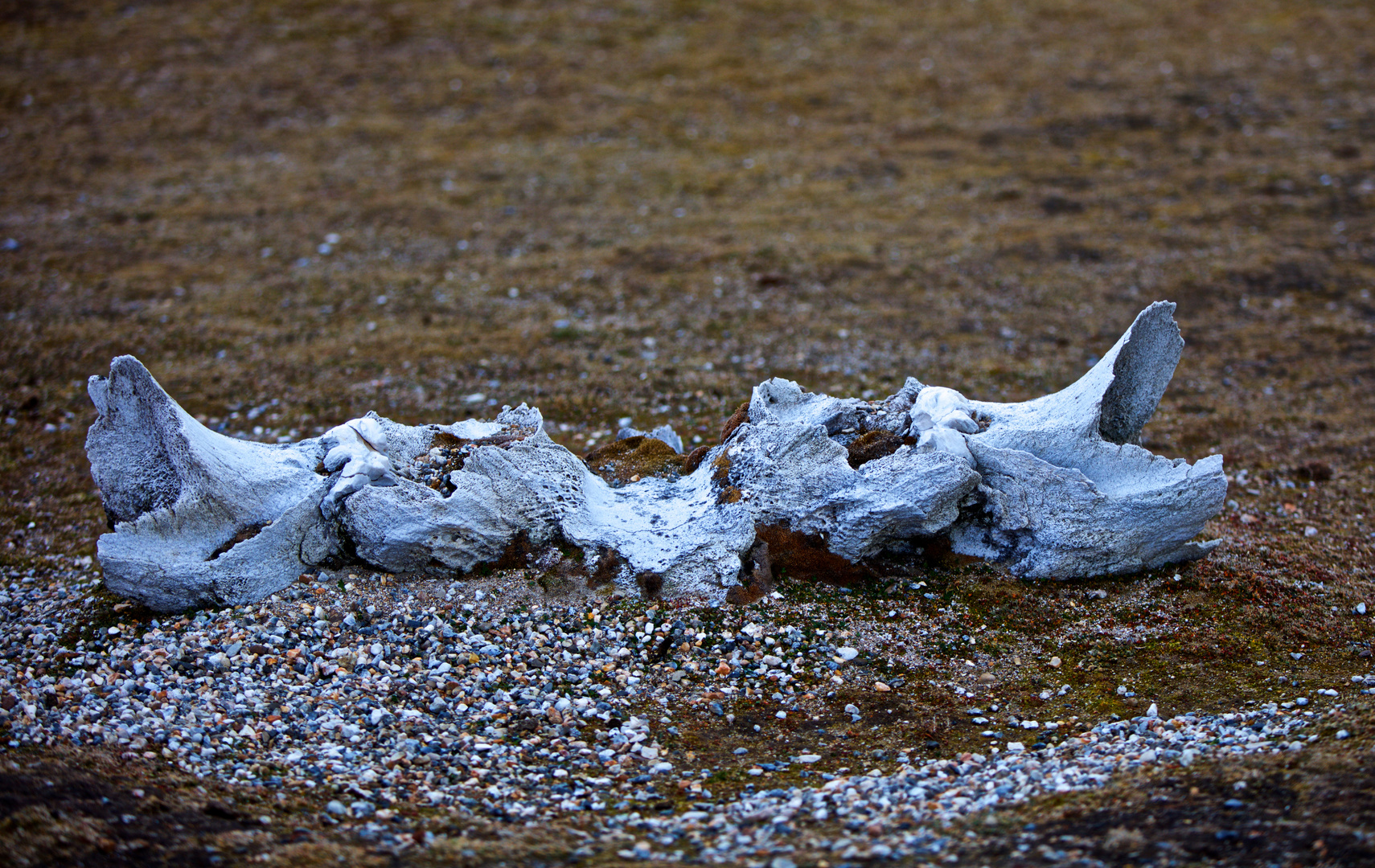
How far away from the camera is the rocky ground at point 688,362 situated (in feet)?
15.4

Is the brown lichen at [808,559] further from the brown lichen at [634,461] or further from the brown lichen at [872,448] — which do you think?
the brown lichen at [634,461]

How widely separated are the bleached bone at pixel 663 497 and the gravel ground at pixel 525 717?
0.31 metres

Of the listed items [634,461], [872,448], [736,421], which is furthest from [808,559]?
[634,461]

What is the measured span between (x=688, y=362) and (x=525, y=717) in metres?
5.99

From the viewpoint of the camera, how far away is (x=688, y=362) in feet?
35.7

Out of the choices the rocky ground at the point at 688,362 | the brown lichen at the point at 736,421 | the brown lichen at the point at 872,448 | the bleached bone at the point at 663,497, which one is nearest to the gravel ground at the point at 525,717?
the rocky ground at the point at 688,362

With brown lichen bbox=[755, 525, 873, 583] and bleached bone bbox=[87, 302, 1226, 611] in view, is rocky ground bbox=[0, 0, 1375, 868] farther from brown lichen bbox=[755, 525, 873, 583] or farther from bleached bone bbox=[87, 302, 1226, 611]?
bleached bone bbox=[87, 302, 1226, 611]

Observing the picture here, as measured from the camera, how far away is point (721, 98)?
58.7 feet

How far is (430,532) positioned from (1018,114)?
14.5m

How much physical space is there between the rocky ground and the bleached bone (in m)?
0.26

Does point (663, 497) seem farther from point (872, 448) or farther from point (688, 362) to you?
point (688, 362)

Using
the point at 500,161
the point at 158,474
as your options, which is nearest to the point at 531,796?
the point at 158,474

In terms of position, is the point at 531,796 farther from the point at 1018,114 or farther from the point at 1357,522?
the point at 1018,114

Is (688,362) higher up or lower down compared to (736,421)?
lower down
